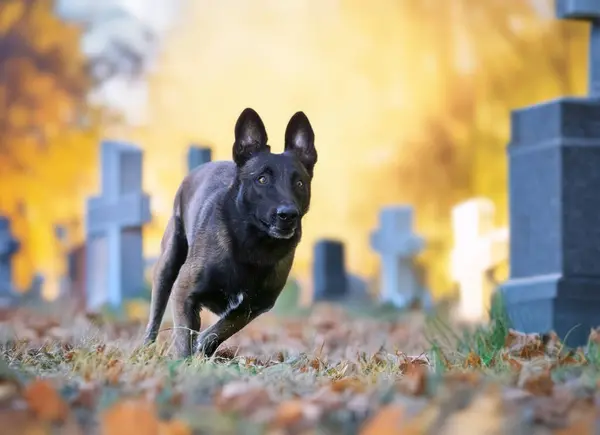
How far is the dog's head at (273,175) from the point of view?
4.37 meters

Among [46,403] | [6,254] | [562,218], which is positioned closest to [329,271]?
[6,254]

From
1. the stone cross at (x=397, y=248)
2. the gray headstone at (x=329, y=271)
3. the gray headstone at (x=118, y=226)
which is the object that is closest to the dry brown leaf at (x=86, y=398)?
the gray headstone at (x=118, y=226)

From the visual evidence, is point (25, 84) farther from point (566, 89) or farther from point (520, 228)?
point (520, 228)

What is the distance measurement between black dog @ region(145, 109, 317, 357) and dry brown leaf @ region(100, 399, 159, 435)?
1827 millimetres

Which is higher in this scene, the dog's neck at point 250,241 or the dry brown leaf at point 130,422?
the dog's neck at point 250,241

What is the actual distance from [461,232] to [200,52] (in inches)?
312

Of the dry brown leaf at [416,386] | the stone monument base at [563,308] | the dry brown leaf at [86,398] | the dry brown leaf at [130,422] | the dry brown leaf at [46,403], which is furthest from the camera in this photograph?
the stone monument base at [563,308]

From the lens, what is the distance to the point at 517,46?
62.3 feet

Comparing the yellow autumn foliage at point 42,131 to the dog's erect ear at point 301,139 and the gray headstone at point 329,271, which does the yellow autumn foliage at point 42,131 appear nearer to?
the gray headstone at point 329,271

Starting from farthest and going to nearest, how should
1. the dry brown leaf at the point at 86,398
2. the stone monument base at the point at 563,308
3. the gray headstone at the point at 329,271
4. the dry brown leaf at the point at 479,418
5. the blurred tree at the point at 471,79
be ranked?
the blurred tree at the point at 471,79 < the gray headstone at the point at 329,271 < the stone monument base at the point at 563,308 < the dry brown leaf at the point at 86,398 < the dry brown leaf at the point at 479,418

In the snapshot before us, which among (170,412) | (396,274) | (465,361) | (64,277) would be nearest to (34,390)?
(170,412)

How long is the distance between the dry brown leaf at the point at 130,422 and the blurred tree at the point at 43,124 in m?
14.3

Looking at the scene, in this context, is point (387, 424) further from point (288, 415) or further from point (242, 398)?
point (242, 398)

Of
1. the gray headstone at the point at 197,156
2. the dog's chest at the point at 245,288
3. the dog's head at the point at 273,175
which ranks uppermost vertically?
the gray headstone at the point at 197,156
